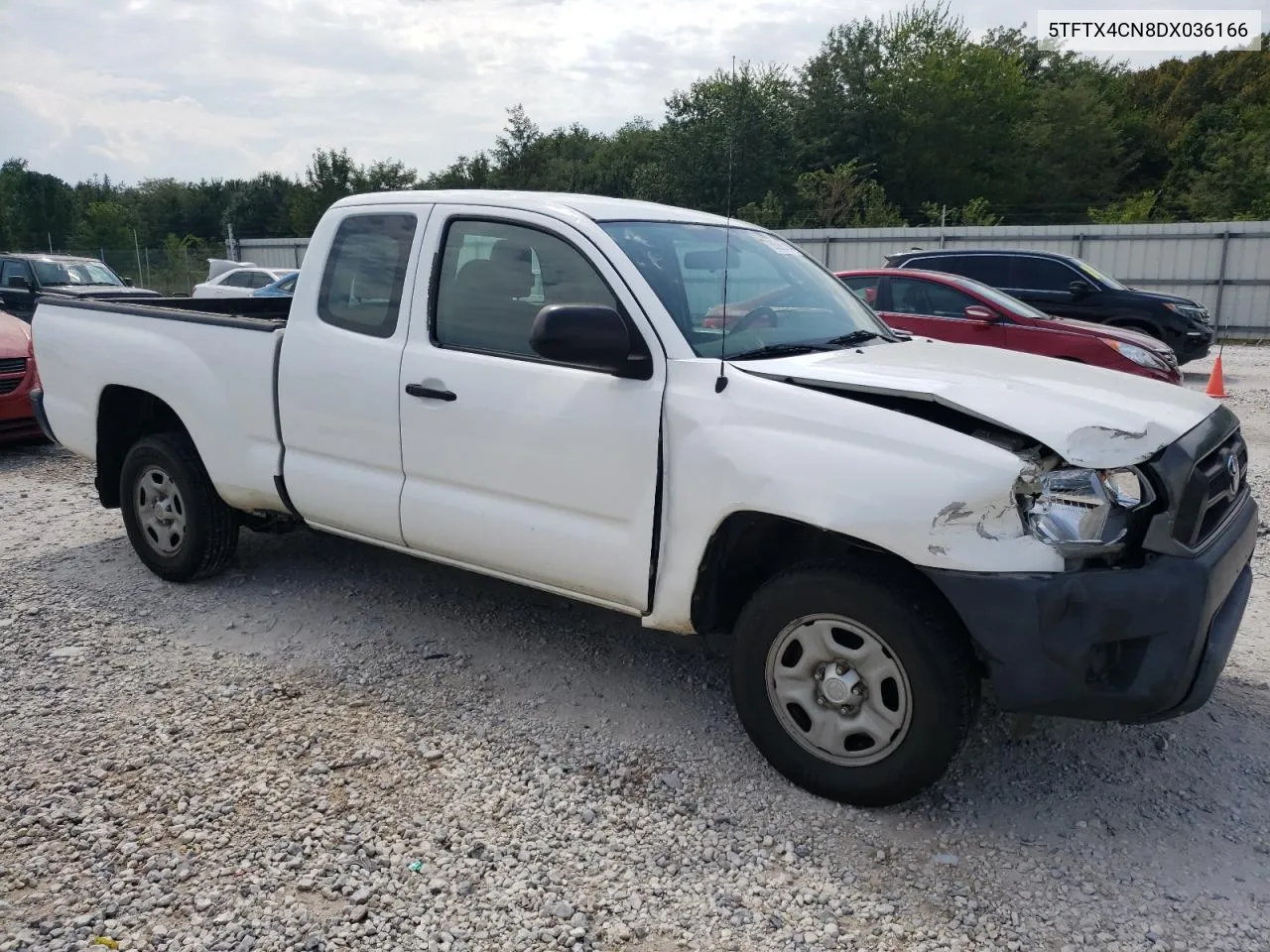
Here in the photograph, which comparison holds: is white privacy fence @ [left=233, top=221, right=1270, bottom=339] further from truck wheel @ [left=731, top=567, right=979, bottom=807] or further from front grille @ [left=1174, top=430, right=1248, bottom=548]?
truck wheel @ [left=731, top=567, right=979, bottom=807]

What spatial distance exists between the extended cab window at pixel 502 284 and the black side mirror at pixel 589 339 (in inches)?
12.2

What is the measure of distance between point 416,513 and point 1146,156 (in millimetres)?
52768

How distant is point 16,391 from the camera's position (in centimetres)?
841

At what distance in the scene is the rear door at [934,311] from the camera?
10109mm

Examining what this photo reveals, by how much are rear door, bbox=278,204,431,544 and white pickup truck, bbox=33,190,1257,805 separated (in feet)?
0.04

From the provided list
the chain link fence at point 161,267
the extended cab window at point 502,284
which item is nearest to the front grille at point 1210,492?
the extended cab window at point 502,284

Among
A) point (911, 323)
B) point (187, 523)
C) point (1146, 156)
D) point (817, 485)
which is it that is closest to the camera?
point (817, 485)

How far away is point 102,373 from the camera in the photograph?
A: 16.8ft

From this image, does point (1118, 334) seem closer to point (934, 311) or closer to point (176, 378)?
point (934, 311)

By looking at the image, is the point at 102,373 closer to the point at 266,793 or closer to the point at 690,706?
the point at 266,793

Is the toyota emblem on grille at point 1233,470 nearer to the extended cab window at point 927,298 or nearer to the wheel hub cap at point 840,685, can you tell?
the wheel hub cap at point 840,685

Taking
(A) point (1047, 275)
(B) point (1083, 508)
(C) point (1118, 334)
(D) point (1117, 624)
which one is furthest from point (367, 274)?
(A) point (1047, 275)

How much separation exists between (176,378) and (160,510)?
0.76 meters

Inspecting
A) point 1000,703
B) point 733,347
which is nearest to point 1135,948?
point 1000,703
